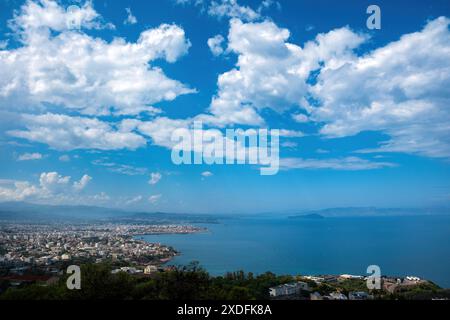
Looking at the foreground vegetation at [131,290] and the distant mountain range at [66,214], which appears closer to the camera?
the foreground vegetation at [131,290]

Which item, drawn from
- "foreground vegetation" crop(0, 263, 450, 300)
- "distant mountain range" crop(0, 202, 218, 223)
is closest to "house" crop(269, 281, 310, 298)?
"foreground vegetation" crop(0, 263, 450, 300)

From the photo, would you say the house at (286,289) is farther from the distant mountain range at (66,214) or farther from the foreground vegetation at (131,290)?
the distant mountain range at (66,214)

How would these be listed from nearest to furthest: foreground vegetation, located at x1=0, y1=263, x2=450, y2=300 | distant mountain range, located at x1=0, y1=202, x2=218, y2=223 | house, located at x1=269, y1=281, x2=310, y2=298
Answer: foreground vegetation, located at x1=0, y1=263, x2=450, y2=300, house, located at x1=269, y1=281, x2=310, y2=298, distant mountain range, located at x1=0, y1=202, x2=218, y2=223

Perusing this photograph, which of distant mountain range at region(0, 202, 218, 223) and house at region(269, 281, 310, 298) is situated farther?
distant mountain range at region(0, 202, 218, 223)

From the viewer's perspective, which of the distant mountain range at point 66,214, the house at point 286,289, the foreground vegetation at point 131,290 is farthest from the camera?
the distant mountain range at point 66,214

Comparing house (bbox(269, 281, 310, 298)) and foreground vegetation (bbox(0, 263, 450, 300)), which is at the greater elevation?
foreground vegetation (bbox(0, 263, 450, 300))

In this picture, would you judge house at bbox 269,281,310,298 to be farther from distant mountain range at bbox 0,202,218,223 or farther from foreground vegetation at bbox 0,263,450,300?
distant mountain range at bbox 0,202,218,223

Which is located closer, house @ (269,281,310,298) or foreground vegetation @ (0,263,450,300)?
foreground vegetation @ (0,263,450,300)

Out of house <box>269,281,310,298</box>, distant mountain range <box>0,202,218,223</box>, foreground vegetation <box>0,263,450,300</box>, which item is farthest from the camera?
distant mountain range <box>0,202,218,223</box>

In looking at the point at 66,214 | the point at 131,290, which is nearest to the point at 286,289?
the point at 131,290

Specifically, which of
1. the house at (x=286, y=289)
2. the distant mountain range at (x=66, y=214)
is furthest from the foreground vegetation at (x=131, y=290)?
the distant mountain range at (x=66, y=214)
